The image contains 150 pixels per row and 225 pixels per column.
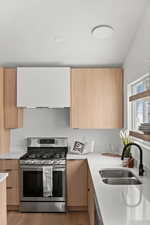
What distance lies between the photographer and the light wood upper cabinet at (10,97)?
4203mm

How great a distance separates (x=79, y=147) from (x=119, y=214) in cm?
274

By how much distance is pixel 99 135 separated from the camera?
4.57 m

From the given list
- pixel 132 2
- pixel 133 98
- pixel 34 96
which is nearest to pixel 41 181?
pixel 34 96

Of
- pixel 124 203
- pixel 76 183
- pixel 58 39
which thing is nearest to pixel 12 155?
pixel 76 183

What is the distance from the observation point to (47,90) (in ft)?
13.5

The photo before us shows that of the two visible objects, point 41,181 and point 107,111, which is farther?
point 107,111

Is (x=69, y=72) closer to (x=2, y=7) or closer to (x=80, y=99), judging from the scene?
(x=80, y=99)

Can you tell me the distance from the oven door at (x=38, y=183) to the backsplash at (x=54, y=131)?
0.75 metres

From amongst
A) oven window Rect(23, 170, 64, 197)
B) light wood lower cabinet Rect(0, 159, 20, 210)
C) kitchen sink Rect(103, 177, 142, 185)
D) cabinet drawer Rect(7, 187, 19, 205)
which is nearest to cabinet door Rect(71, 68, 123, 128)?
oven window Rect(23, 170, 64, 197)

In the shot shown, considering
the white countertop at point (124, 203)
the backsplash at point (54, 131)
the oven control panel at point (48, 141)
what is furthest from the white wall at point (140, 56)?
the oven control panel at point (48, 141)

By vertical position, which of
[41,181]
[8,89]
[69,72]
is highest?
[69,72]

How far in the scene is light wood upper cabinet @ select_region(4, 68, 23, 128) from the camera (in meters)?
4.20

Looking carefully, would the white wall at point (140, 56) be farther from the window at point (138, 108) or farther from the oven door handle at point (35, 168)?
the oven door handle at point (35, 168)

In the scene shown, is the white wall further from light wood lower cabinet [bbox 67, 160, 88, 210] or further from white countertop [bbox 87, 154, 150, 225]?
light wood lower cabinet [bbox 67, 160, 88, 210]
